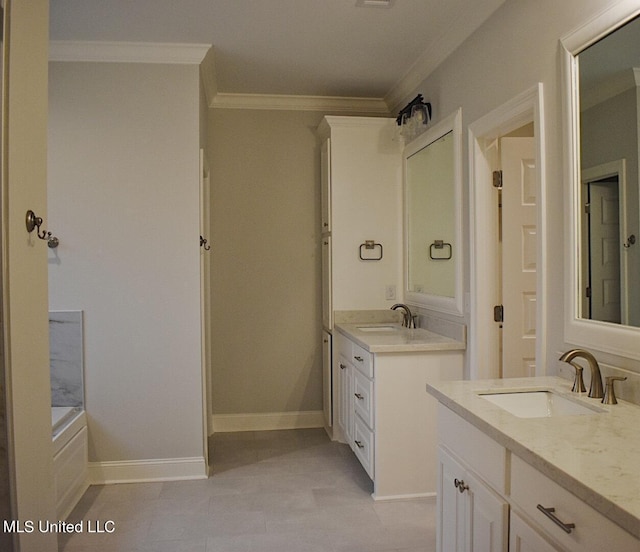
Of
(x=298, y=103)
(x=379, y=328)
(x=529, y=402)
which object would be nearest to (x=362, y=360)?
(x=379, y=328)

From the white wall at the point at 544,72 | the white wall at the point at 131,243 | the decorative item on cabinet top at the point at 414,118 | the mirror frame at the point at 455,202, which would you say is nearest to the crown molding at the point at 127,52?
the white wall at the point at 131,243

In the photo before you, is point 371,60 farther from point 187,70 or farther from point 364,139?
point 187,70

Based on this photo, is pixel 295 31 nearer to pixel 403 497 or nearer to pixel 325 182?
pixel 325 182

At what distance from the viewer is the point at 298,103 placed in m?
4.47

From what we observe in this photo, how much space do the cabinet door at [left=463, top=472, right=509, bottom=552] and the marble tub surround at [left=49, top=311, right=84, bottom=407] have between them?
8.21ft

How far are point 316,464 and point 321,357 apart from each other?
1079mm

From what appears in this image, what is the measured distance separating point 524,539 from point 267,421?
3.30 meters

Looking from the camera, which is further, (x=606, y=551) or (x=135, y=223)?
(x=135, y=223)

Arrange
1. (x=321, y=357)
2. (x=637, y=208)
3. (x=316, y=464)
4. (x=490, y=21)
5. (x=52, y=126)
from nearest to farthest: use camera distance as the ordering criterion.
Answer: (x=637, y=208)
(x=490, y=21)
(x=52, y=126)
(x=316, y=464)
(x=321, y=357)

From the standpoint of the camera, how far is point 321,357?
15.1 ft

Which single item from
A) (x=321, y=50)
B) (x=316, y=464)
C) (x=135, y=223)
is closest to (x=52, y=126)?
(x=135, y=223)

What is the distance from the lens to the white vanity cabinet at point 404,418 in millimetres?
3061

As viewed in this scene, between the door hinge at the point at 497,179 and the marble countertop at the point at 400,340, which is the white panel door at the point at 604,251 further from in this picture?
the marble countertop at the point at 400,340

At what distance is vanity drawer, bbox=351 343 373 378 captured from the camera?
3123mm
